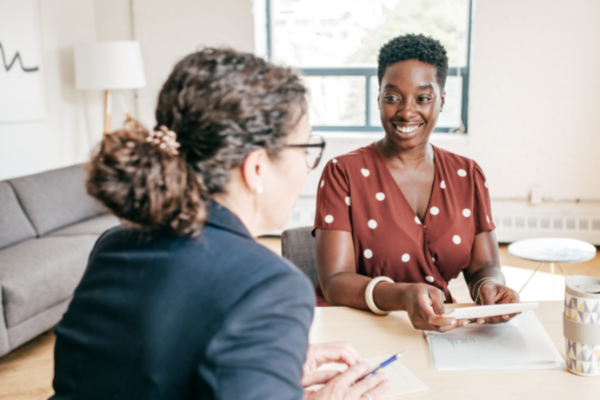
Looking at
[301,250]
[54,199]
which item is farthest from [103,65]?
[301,250]

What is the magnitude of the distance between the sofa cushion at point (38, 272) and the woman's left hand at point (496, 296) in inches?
84.3

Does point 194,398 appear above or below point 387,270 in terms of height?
above

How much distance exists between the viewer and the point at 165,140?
0.72 meters

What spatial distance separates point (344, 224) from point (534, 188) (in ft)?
10.1

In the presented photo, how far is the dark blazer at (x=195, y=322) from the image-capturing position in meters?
0.59

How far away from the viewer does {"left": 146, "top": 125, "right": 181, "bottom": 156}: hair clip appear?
71cm

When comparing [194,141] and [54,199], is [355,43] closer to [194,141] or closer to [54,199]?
[54,199]

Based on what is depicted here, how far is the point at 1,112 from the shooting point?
11.7 ft

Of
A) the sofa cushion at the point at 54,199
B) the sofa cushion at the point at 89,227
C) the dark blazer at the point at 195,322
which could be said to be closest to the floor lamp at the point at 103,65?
the sofa cushion at the point at 54,199

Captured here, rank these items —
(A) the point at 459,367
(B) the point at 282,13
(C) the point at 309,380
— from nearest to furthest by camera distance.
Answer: (C) the point at 309,380
(A) the point at 459,367
(B) the point at 282,13

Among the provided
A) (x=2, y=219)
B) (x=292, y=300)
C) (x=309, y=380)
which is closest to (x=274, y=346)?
(x=292, y=300)

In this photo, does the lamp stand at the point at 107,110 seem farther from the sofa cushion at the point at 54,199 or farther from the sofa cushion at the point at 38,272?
the sofa cushion at the point at 38,272

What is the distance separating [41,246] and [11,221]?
317 mm

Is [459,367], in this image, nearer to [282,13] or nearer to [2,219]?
[2,219]
